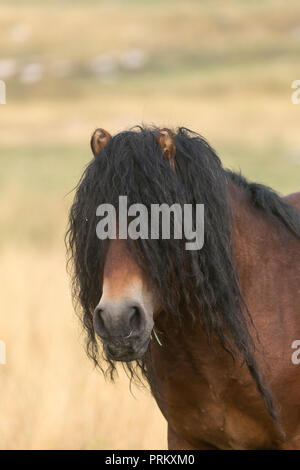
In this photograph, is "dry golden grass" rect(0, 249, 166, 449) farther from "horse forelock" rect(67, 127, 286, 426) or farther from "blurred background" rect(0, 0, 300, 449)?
"horse forelock" rect(67, 127, 286, 426)

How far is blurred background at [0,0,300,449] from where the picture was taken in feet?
22.1

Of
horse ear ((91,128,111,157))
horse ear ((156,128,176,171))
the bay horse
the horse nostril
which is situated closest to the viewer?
the horse nostril

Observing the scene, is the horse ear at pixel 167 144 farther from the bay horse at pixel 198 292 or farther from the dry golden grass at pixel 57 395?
the dry golden grass at pixel 57 395

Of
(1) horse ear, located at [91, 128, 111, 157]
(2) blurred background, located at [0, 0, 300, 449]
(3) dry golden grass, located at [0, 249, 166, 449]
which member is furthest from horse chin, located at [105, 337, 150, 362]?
(3) dry golden grass, located at [0, 249, 166, 449]

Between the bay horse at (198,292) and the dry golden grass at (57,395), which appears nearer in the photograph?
the bay horse at (198,292)

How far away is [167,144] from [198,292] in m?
0.59

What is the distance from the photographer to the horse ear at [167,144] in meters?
3.29

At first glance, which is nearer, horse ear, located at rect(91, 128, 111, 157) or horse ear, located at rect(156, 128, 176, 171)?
horse ear, located at rect(156, 128, 176, 171)

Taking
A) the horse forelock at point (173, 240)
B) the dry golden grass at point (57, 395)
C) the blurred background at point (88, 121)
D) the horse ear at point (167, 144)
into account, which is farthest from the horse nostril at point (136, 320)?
the dry golden grass at point (57, 395)

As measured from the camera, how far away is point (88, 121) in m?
35.9

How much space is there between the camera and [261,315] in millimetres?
3662

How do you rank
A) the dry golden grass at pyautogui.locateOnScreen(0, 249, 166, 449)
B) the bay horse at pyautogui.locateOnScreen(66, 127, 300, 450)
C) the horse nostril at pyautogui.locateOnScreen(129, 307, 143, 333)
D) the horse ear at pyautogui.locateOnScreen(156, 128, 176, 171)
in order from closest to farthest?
the horse nostril at pyautogui.locateOnScreen(129, 307, 143, 333) < the bay horse at pyautogui.locateOnScreen(66, 127, 300, 450) < the horse ear at pyautogui.locateOnScreen(156, 128, 176, 171) < the dry golden grass at pyautogui.locateOnScreen(0, 249, 166, 449)

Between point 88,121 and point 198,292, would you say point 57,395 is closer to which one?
point 198,292

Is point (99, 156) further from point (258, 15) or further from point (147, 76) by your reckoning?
point (258, 15)
